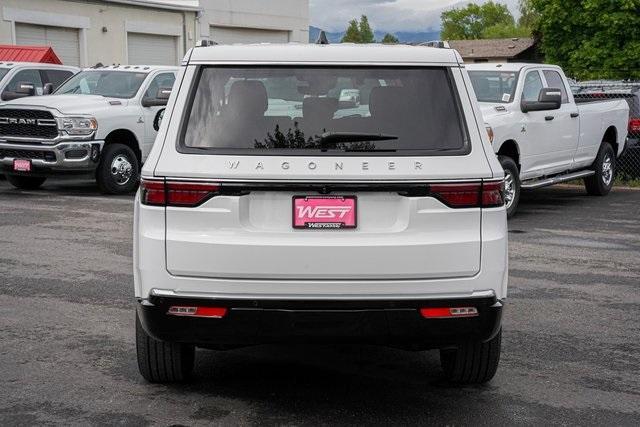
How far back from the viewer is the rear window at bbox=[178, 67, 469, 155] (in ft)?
14.7

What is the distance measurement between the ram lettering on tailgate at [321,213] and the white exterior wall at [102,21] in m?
25.5

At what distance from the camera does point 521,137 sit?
39.2 feet

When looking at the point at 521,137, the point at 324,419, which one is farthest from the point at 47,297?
the point at 521,137

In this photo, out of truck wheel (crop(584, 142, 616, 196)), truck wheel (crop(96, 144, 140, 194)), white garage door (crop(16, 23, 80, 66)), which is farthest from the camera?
white garage door (crop(16, 23, 80, 66))

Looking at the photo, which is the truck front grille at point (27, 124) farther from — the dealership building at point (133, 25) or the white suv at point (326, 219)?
the dealership building at point (133, 25)

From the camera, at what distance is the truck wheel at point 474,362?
502 centimetres

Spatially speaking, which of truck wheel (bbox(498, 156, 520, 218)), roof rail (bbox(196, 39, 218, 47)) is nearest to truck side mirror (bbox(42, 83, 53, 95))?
truck wheel (bbox(498, 156, 520, 218))

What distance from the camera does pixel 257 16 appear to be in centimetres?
3684

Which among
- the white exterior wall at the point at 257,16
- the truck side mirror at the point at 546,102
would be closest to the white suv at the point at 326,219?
the truck side mirror at the point at 546,102

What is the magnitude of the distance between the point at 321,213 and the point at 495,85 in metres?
8.80

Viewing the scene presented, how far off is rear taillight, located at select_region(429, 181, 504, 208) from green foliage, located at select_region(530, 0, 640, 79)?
4447cm

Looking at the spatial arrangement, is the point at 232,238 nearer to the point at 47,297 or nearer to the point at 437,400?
the point at 437,400

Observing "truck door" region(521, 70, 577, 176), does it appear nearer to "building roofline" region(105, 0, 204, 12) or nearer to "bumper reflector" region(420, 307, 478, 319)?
"bumper reflector" region(420, 307, 478, 319)

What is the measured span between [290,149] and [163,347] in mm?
1338
